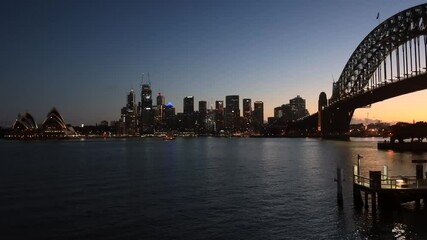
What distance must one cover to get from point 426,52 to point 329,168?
37.8 meters

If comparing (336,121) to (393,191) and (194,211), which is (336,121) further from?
(194,211)

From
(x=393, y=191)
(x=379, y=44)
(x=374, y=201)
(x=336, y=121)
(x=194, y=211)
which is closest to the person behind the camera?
(x=393, y=191)

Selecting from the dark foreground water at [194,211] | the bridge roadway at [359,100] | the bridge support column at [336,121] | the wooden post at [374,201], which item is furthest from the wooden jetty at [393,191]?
the bridge support column at [336,121]

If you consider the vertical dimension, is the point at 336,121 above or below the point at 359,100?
below

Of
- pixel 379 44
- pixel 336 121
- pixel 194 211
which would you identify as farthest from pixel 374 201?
pixel 336 121

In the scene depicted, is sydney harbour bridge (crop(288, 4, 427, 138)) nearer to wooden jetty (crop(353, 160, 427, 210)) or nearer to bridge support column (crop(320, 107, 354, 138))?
bridge support column (crop(320, 107, 354, 138))

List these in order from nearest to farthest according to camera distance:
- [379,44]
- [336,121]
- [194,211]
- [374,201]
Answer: [374,201] → [194,211] → [379,44] → [336,121]

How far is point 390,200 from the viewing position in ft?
81.6

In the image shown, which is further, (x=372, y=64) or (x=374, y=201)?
(x=372, y=64)

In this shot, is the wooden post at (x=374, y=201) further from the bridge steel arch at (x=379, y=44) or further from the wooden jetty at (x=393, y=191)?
the bridge steel arch at (x=379, y=44)

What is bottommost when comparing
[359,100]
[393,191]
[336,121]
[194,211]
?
[194,211]

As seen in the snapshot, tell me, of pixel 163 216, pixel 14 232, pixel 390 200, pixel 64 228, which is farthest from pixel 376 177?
pixel 14 232

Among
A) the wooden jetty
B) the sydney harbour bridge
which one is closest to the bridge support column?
the sydney harbour bridge

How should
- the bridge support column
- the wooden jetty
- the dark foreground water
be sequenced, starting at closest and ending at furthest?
the dark foreground water < the wooden jetty < the bridge support column
